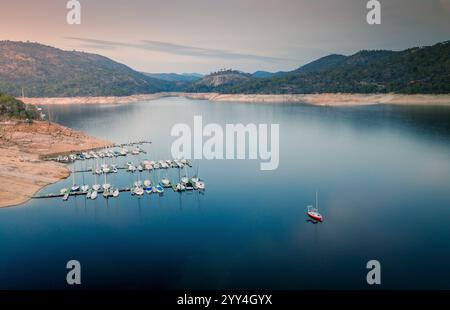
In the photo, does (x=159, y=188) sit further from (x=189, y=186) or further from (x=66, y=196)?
(x=66, y=196)

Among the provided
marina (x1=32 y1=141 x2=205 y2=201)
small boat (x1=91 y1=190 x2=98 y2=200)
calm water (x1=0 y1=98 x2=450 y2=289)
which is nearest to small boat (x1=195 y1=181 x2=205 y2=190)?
marina (x1=32 y1=141 x2=205 y2=201)

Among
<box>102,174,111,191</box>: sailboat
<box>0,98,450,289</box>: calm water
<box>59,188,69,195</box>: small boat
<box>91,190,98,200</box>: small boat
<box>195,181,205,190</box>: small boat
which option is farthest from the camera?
<box>195,181,205,190</box>: small boat

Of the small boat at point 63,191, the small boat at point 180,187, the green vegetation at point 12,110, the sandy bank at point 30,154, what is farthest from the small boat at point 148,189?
the green vegetation at point 12,110

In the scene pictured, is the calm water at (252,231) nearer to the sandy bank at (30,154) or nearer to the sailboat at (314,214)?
the sailboat at (314,214)

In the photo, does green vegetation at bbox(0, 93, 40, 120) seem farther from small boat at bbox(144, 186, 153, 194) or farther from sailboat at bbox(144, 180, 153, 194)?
small boat at bbox(144, 186, 153, 194)

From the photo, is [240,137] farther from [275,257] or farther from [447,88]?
[447,88]
